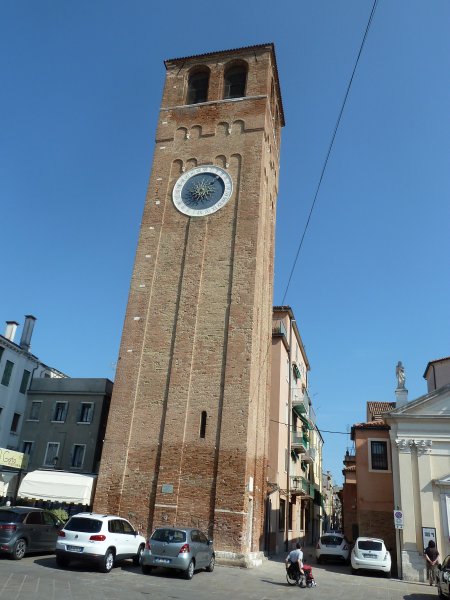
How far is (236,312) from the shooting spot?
21938 mm

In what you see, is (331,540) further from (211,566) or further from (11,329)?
(11,329)

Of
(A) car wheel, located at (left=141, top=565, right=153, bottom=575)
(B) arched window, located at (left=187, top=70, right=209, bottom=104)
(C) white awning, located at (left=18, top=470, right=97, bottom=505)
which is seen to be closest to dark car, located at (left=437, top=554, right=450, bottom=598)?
(A) car wheel, located at (left=141, top=565, right=153, bottom=575)

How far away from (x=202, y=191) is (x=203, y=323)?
7312 millimetres

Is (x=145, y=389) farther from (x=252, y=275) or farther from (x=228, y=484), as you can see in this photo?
(x=252, y=275)

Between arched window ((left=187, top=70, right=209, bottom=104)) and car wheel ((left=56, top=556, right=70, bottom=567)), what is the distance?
24.0 meters

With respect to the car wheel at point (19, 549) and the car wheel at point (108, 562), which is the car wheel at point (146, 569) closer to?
the car wheel at point (108, 562)

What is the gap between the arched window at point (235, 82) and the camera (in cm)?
2873

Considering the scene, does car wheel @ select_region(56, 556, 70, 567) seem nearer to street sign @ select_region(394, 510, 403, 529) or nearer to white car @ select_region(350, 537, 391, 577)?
white car @ select_region(350, 537, 391, 577)

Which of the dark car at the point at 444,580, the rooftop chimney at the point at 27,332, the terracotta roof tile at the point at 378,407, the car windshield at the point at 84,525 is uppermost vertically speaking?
the rooftop chimney at the point at 27,332

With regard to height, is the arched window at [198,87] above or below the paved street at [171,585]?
above

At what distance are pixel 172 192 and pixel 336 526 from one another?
90.7 metres

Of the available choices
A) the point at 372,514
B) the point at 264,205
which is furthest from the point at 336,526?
the point at 264,205

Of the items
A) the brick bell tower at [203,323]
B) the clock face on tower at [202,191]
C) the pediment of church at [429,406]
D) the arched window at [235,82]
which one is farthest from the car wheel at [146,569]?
the arched window at [235,82]

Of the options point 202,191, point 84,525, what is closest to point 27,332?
point 202,191
